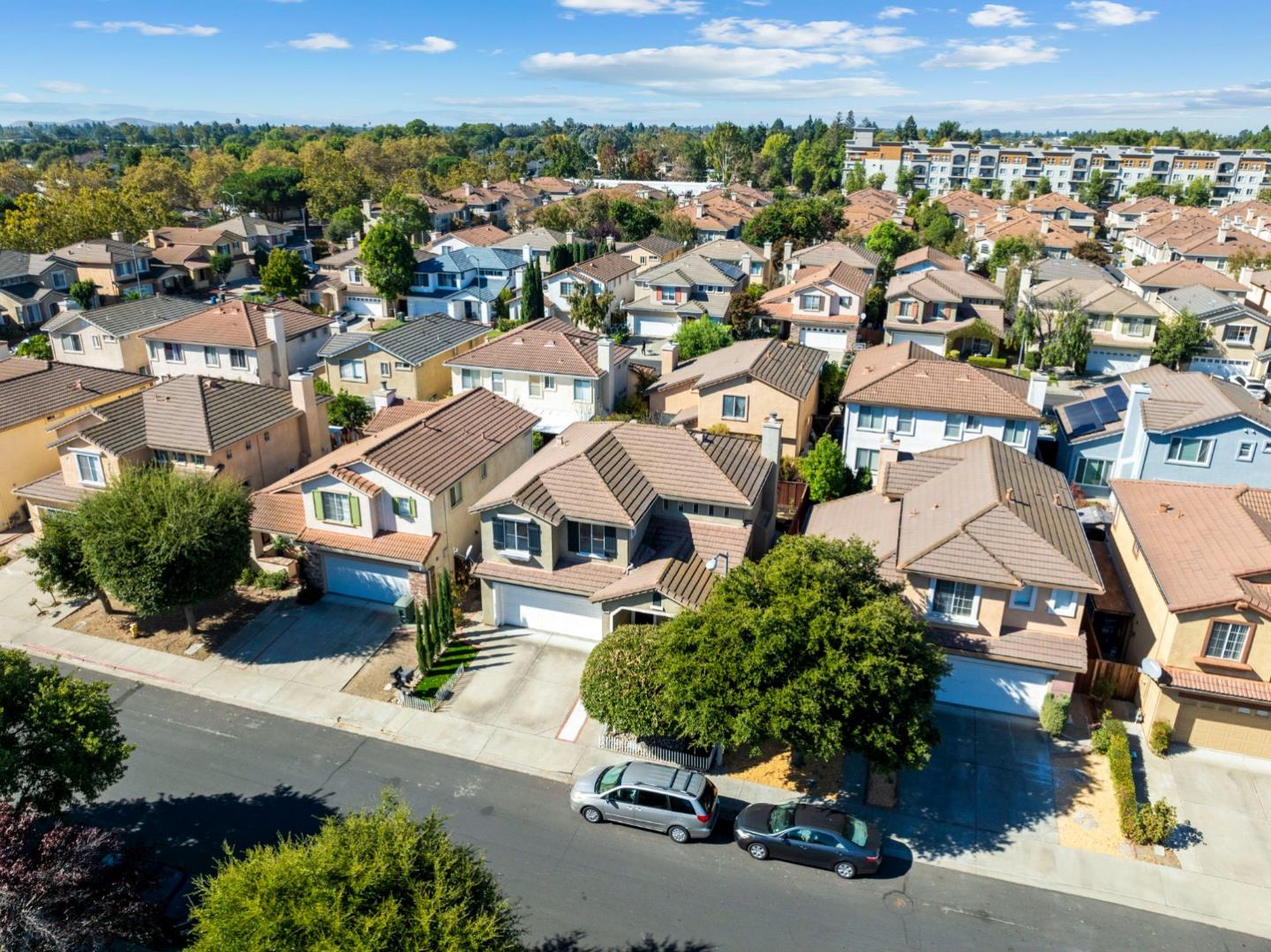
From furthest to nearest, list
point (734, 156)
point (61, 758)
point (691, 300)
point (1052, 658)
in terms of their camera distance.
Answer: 1. point (734, 156)
2. point (691, 300)
3. point (1052, 658)
4. point (61, 758)

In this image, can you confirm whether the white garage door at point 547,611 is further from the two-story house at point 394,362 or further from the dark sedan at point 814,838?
the two-story house at point 394,362

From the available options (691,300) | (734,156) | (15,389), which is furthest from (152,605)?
(734,156)

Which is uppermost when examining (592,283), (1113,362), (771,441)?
(592,283)

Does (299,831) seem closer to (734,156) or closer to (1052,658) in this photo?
(1052,658)

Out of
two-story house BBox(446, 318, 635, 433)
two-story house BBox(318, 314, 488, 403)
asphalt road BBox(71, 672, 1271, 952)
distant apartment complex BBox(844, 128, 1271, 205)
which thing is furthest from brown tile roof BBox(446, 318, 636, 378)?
distant apartment complex BBox(844, 128, 1271, 205)

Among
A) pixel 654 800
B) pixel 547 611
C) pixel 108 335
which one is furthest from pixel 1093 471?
pixel 108 335

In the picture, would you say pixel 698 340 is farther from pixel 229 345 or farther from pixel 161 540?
pixel 161 540

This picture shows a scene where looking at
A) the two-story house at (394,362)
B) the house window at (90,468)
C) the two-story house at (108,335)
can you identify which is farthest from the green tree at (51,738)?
the two-story house at (108,335)
